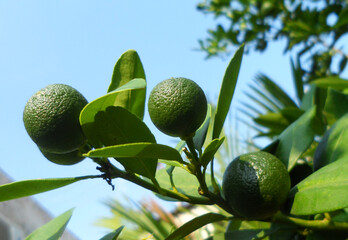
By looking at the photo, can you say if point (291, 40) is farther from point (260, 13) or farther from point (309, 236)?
point (309, 236)

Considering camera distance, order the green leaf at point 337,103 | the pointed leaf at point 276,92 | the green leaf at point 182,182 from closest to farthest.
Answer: the green leaf at point 182,182 < the green leaf at point 337,103 < the pointed leaf at point 276,92

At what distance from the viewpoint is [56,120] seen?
0.66 meters

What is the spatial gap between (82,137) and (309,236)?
0.49 metres

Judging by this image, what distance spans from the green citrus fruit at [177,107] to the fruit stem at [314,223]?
0.82 feet

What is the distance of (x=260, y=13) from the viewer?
2.70 metres

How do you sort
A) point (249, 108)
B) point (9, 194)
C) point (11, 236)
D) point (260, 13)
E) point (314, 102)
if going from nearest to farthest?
point (9, 194) → point (314, 102) → point (249, 108) → point (260, 13) → point (11, 236)

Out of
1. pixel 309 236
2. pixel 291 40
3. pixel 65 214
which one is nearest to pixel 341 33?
pixel 291 40

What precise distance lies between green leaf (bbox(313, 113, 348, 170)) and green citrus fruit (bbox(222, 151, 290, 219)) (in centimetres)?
17

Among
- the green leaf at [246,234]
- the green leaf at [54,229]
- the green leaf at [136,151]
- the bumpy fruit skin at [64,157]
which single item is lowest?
the green leaf at [246,234]

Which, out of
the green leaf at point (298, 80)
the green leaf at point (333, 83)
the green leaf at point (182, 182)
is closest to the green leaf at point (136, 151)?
the green leaf at point (182, 182)

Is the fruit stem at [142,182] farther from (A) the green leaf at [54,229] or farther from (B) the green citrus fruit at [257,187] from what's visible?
(A) the green leaf at [54,229]

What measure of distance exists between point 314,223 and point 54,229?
51 centimetres

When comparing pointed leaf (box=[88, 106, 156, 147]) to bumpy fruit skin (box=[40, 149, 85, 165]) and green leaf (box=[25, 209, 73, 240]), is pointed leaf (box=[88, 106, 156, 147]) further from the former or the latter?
green leaf (box=[25, 209, 73, 240])

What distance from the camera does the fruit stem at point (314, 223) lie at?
77 cm
